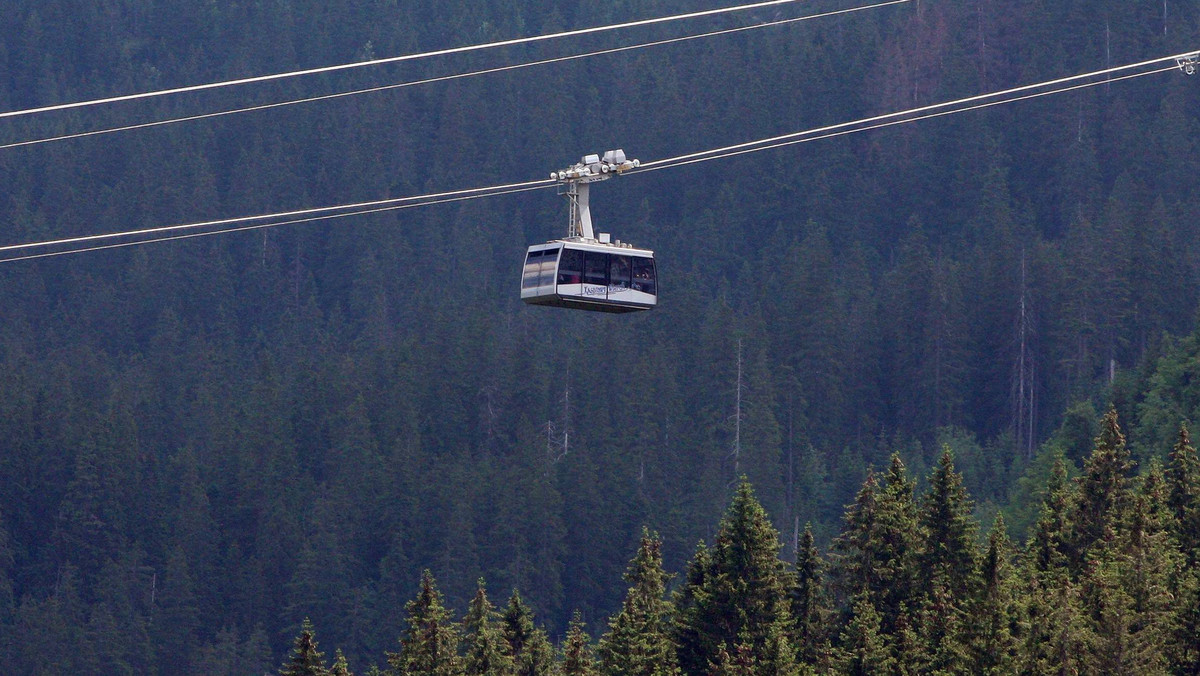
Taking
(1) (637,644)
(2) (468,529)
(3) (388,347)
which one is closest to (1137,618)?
(1) (637,644)

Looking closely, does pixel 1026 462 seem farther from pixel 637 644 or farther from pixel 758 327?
pixel 637 644

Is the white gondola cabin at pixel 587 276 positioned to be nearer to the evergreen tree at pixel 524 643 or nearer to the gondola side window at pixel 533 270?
the gondola side window at pixel 533 270

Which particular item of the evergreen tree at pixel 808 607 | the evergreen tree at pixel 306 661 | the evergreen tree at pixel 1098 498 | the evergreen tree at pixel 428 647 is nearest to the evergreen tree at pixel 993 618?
the evergreen tree at pixel 808 607

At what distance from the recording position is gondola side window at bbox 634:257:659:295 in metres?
51.1

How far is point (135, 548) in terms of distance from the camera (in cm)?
14800

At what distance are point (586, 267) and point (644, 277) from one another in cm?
177

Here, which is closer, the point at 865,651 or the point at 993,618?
the point at 993,618

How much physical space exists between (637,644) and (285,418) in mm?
107196

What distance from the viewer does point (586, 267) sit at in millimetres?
50188

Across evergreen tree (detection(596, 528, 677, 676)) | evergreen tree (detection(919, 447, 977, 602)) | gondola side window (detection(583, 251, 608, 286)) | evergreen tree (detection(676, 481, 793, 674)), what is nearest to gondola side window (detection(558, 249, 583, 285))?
gondola side window (detection(583, 251, 608, 286))

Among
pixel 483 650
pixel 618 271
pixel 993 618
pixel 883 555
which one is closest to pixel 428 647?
pixel 483 650

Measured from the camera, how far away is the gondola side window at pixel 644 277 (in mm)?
51094

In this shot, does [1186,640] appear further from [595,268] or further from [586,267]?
[586,267]

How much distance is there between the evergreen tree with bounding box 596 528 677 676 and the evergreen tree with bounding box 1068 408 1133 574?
38.0ft
